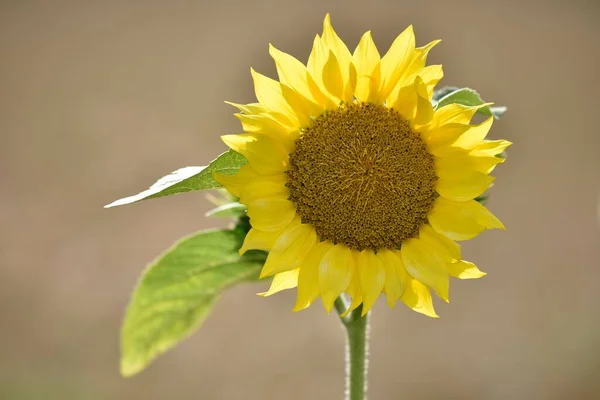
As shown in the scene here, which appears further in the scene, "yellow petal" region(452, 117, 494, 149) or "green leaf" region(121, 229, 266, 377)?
"green leaf" region(121, 229, 266, 377)

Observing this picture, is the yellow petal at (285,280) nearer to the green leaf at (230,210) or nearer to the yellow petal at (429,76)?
the green leaf at (230,210)

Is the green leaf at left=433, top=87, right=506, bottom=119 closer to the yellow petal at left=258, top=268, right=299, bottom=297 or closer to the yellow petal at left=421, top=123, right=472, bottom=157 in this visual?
the yellow petal at left=421, top=123, right=472, bottom=157

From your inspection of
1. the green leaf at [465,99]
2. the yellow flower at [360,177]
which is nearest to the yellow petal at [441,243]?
the yellow flower at [360,177]

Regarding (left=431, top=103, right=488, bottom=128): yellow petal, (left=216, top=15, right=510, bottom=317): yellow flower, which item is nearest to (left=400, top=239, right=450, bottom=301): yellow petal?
(left=216, top=15, right=510, bottom=317): yellow flower

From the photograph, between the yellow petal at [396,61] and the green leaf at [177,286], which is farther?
the green leaf at [177,286]

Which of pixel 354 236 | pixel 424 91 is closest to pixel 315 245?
pixel 354 236

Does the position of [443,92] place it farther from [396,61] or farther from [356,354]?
[356,354]

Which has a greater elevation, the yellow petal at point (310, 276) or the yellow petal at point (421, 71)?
the yellow petal at point (421, 71)
